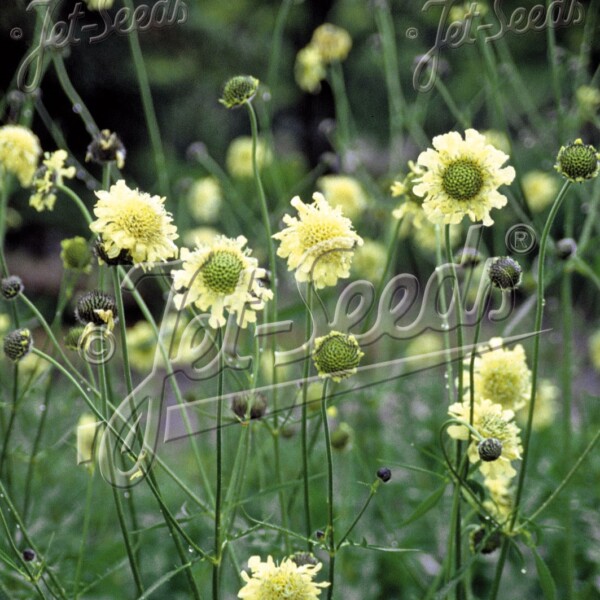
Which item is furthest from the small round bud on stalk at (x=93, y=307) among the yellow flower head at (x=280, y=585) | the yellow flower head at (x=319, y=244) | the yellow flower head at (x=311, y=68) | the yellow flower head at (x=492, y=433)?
the yellow flower head at (x=311, y=68)

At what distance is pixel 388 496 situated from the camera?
6.86ft

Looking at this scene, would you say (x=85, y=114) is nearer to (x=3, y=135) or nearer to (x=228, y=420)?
(x=3, y=135)

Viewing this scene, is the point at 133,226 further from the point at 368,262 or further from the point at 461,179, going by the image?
the point at 368,262

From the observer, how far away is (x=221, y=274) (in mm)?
1021

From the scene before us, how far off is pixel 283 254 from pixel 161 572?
1.08 metres

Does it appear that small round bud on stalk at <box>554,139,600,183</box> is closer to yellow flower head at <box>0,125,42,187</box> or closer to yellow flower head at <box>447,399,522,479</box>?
yellow flower head at <box>447,399,522,479</box>

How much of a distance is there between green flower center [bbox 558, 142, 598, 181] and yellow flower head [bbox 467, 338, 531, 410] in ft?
0.97

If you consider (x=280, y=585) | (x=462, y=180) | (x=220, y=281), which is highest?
(x=462, y=180)

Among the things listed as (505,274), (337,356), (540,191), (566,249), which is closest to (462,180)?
(505,274)

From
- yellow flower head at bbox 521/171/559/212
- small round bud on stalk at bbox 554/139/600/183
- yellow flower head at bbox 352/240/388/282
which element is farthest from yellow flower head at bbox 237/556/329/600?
yellow flower head at bbox 521/171/559/212

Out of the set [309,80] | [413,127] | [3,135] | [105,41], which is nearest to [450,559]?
[3,135]

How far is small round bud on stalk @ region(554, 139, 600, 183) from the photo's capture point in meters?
1.06

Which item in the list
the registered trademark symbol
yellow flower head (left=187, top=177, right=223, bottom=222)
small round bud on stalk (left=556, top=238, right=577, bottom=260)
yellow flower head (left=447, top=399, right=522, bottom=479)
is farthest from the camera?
yellow flower head (left=187, top=177, right=223, bottom=222)

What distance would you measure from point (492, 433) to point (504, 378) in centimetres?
16
